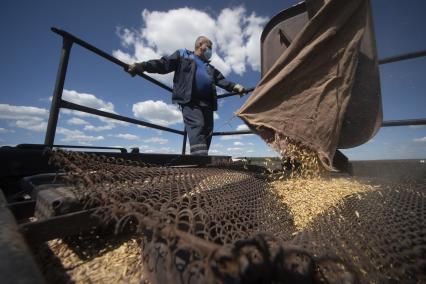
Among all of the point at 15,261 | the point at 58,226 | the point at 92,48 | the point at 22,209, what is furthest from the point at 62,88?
the point at 15,261

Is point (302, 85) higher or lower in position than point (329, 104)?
higher

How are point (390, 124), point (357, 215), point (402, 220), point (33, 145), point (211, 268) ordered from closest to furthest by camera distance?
point (211, 268) → point (402, 220) → point (357, 215) → point (33, 145) → point (390, 124)

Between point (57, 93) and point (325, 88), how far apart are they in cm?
262

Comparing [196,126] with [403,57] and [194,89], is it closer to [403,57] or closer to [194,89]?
[194,89]

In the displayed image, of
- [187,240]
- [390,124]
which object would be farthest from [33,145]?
[390,124]

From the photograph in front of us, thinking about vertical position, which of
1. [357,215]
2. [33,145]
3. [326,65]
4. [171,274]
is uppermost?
[326,65]

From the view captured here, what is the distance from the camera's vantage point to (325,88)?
2.27 meters

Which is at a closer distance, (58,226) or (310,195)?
(58,226)

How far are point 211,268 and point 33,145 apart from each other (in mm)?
2080

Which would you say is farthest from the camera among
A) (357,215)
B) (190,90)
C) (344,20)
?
(190,90)

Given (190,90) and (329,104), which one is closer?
(329,104)

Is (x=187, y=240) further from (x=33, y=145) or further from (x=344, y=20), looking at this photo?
(x=344, y=20)

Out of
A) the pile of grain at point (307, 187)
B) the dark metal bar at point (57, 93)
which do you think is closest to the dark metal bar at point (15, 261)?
the pile of grain at point (307, 187)

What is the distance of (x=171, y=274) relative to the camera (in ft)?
2.33
